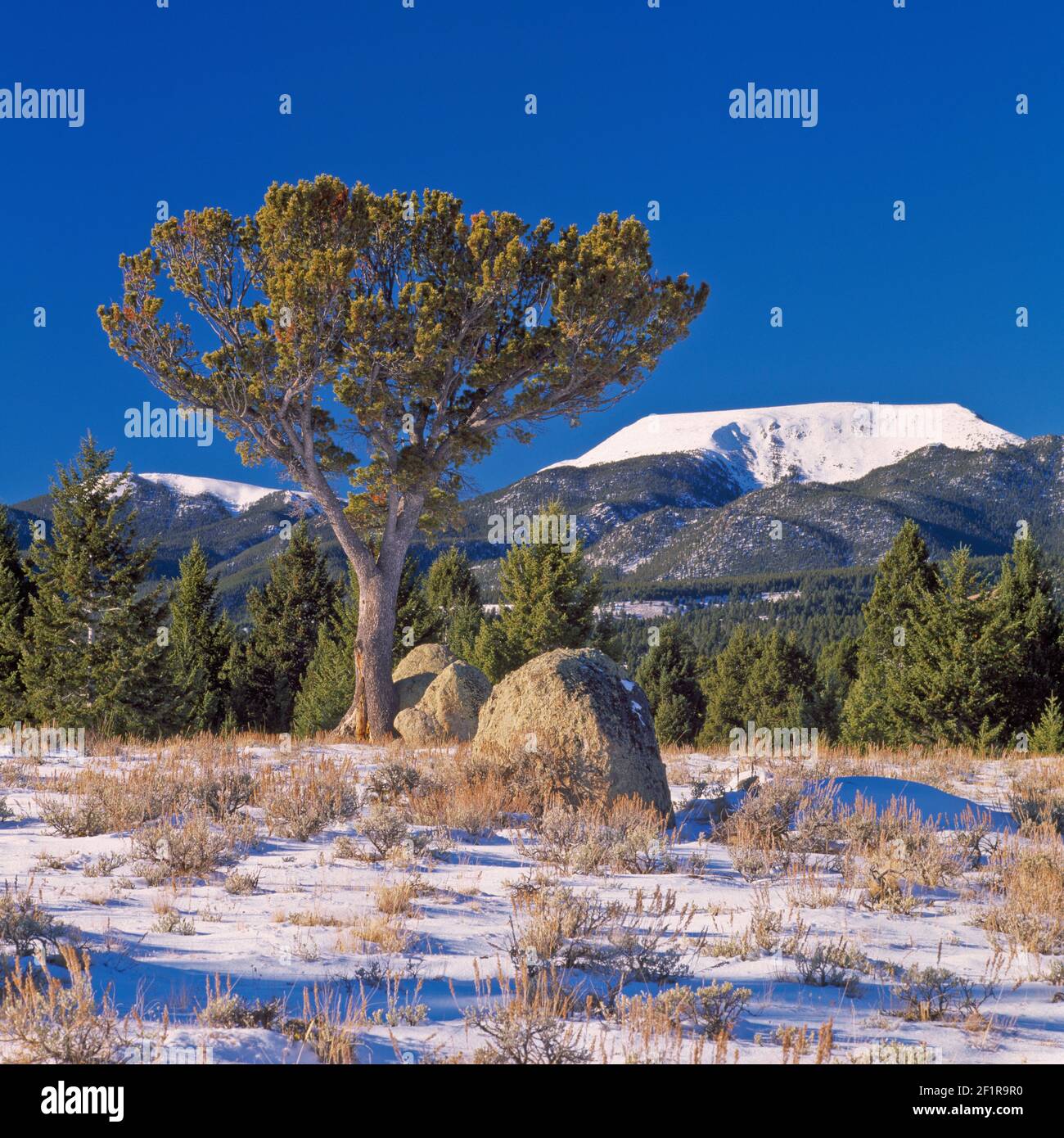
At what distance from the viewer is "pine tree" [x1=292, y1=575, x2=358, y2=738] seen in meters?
31.7

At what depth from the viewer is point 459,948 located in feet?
14.9

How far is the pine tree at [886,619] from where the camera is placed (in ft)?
112

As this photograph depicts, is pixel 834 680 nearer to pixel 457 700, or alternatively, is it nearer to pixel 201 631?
pixel 201 631

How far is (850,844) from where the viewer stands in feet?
23.3

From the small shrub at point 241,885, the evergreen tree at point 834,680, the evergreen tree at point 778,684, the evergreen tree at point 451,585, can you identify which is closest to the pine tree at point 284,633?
the evergreen tree at point 451,585

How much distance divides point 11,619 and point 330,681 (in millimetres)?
11081

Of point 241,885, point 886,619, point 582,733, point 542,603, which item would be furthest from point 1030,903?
point 886,619

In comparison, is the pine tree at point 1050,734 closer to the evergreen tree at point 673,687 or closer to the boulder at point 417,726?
the boulder at point 417,726

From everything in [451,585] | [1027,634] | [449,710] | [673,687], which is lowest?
[673,687]

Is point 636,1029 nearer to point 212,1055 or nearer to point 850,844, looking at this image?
point 212,1055

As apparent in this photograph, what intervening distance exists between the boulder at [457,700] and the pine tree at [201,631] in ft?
68.0

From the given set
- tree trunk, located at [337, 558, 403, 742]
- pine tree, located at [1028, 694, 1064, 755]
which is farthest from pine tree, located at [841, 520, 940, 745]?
tree trunk, located at [337, 558, 403, 742]

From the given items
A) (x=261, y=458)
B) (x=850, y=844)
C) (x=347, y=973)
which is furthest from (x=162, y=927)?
(x=261, y=458)
